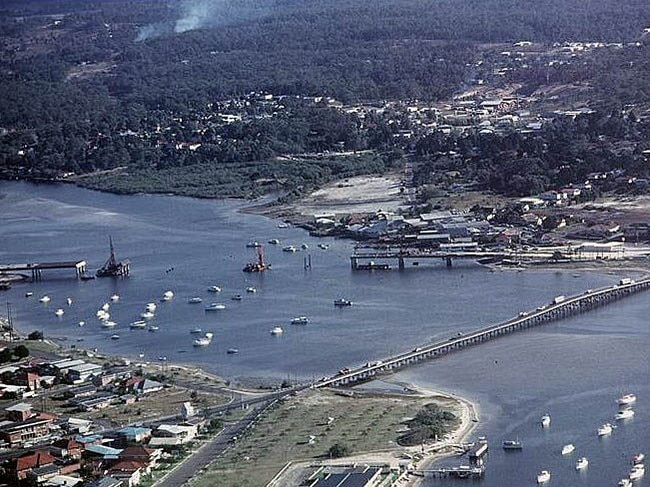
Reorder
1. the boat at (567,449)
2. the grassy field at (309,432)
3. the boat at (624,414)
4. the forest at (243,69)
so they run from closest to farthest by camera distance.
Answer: the grassy field at (309,432) < the boat at (567,449) < the boat at (624,414) < the forest at (243,69)

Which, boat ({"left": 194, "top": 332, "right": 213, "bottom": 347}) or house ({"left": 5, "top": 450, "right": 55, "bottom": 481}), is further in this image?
boat ({"left": 194, "top": 332, "right": 213, "bottom": 347})

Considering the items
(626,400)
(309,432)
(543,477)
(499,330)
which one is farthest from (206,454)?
(499,330)

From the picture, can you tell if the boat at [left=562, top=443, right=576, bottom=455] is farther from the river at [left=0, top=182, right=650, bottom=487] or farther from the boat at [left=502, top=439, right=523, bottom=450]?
the boat at [left=502, top=439, right=523, bottom=450]

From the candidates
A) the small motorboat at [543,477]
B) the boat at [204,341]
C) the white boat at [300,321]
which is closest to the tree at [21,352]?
the boat at [204,341]

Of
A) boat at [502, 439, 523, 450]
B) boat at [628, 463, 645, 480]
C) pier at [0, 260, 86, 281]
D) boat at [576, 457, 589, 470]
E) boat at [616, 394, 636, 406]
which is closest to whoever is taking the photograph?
boat at [628, 463, 645, 480]

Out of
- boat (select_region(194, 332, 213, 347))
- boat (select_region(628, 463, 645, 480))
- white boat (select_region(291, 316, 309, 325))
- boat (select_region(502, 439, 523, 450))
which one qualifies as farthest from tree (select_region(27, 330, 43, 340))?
boat (select_region(628, 463, 645, 480))

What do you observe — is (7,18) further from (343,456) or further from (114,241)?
(343,456)

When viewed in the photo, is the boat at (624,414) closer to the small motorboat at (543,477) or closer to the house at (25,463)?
the small motorboat at (543,477)
